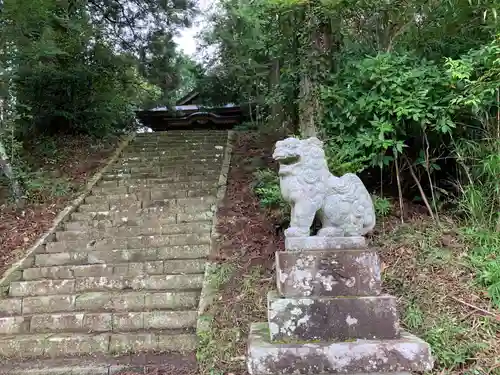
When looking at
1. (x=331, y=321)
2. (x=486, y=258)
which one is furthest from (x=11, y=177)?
(x=486, y=258)

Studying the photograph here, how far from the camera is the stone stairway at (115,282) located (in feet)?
11.7

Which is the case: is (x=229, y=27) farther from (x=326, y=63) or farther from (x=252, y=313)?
(x=252, y=313)

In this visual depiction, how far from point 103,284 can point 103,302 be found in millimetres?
291

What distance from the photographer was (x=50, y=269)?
4.56 meters

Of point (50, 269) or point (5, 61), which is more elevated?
point (5, 61)

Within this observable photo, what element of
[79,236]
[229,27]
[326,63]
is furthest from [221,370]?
[229,27]

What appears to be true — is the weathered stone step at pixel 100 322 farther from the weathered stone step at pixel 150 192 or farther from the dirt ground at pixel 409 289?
the weathered stone step at pixel 150 192

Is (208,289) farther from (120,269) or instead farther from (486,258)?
(486,258)

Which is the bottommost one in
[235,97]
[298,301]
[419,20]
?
[298,301]

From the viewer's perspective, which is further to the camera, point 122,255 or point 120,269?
point 122,255

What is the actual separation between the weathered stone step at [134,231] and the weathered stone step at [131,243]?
169 millimetres

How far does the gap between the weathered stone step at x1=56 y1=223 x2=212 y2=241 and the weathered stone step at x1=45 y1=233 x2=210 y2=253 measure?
0.17 m

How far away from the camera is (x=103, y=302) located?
13.4ft

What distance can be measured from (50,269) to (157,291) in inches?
52.4
